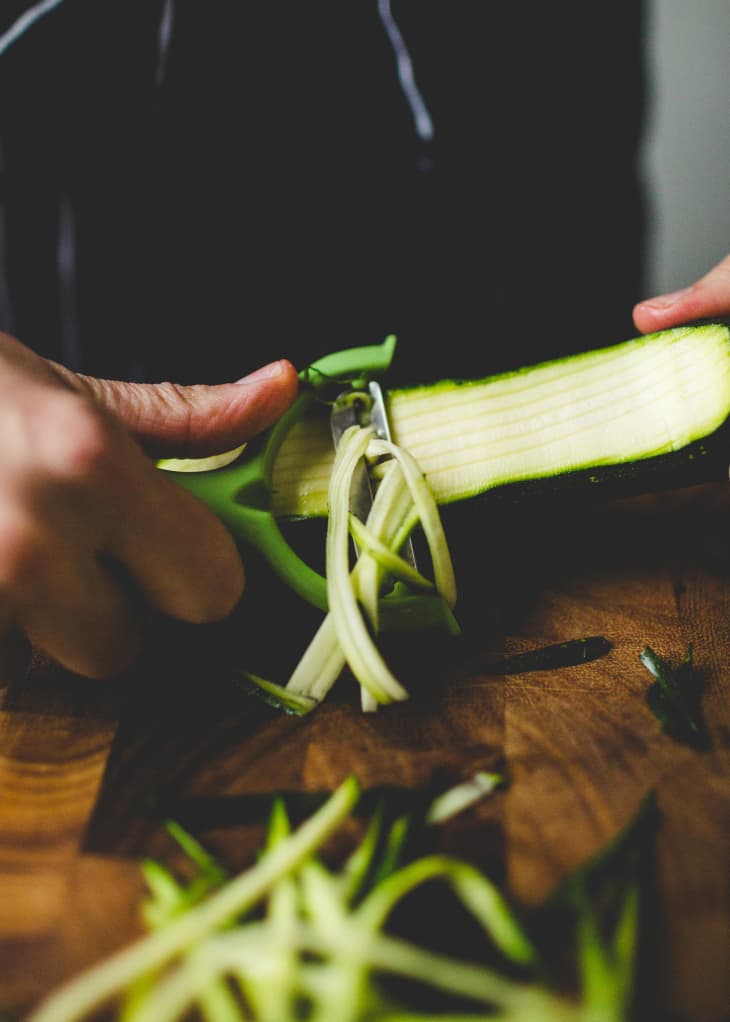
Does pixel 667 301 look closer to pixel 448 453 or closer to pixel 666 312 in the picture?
pixel 666 312

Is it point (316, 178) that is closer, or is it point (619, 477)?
point (619, 477)

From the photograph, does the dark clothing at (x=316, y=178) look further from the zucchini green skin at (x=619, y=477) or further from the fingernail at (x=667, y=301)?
the zucchini green skin at (x=619, y=477)

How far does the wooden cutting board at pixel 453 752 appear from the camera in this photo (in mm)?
723

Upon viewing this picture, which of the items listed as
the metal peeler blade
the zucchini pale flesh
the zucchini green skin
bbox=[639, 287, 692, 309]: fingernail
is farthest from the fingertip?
the metal peeler blade

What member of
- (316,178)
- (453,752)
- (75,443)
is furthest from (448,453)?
(316,178)

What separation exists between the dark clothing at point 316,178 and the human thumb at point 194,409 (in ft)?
1.77

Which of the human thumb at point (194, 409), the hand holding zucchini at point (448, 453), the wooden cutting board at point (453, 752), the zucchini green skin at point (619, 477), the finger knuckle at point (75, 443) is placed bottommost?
the wooden cutting board at point (453, 752)

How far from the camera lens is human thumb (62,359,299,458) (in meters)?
0.94

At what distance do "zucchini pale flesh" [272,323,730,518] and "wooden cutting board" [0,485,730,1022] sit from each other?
0.25 ft

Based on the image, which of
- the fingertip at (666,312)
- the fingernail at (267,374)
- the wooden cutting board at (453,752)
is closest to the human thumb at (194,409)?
the fingernail at (267,374)

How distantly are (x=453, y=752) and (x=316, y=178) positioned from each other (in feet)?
3.30

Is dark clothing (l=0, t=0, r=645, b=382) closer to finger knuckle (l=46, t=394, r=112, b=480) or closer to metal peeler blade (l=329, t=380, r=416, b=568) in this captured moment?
metal peeler blade (l=329, t=380, r=416, b=568)

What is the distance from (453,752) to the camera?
0.87 metres

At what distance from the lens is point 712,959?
26.7 inches
